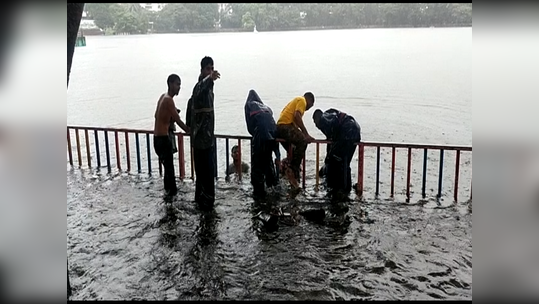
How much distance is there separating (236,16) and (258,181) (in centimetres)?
3895

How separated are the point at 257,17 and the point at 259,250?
35.6m

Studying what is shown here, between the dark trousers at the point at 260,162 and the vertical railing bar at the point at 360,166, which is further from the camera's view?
the dark trousers at the point at 260,162

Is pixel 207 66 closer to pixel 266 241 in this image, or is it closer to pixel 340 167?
pixel 266 241

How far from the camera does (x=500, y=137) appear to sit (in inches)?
67.9

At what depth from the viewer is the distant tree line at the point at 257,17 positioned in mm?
33188

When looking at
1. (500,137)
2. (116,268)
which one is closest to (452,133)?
(116,268)

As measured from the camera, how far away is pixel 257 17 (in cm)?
3894

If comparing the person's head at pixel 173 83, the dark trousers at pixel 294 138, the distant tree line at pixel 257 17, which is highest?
the distant tree line at pixel 257 17

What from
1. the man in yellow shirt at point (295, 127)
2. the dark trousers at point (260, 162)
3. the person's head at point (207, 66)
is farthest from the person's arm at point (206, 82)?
the man in yellow shirt at point (295, 127)

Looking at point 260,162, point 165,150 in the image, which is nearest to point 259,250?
point 260,162

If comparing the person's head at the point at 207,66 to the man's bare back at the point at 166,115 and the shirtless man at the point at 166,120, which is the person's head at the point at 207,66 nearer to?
the shirtless man at the point at 166,120

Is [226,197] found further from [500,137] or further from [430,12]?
[430,12]

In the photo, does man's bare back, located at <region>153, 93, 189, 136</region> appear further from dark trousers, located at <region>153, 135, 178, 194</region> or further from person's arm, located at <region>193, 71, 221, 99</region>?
person's arm, located at <region>193, 71, 221, 99</region>

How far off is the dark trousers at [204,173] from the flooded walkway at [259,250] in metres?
0.23
